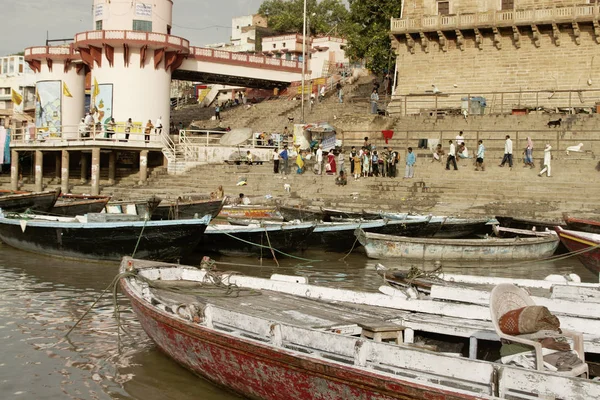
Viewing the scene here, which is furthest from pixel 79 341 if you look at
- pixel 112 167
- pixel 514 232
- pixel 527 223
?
pixel 112 167

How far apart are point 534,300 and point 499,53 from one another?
993 inches

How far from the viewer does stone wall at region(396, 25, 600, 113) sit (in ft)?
96.5

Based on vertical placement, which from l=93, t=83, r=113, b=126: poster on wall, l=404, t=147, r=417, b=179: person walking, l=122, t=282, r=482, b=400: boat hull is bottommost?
l=122, t=282, r=482, b=400: boat hull

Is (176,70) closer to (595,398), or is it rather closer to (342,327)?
(342,327)

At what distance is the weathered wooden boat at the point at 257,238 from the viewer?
1623 cm

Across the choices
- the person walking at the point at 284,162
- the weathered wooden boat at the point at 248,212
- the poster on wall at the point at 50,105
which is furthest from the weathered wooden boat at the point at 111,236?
the poster on wall at the point at 50,105

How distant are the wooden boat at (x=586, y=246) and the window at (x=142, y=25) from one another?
74.2ft

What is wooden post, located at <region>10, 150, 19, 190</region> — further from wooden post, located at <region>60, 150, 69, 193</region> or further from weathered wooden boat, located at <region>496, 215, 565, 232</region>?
weathered wooden boat, located at <region>496, 215, 565, 232</region>

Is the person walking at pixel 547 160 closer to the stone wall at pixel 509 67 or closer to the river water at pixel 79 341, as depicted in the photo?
the river water at pixel 79 341

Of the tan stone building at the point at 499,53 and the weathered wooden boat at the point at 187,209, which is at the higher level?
the tan stone building at the point at 499,53

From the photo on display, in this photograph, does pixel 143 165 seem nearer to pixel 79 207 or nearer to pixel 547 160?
pixel 79 207

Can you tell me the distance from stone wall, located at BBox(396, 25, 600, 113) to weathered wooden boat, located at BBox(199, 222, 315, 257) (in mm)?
16792

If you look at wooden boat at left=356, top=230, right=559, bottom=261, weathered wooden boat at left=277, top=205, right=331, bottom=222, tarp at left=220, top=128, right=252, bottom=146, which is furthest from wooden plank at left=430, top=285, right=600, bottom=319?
tarp at left=220, top=128, right=252, bottom=146

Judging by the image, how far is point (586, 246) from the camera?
13.8 meters
